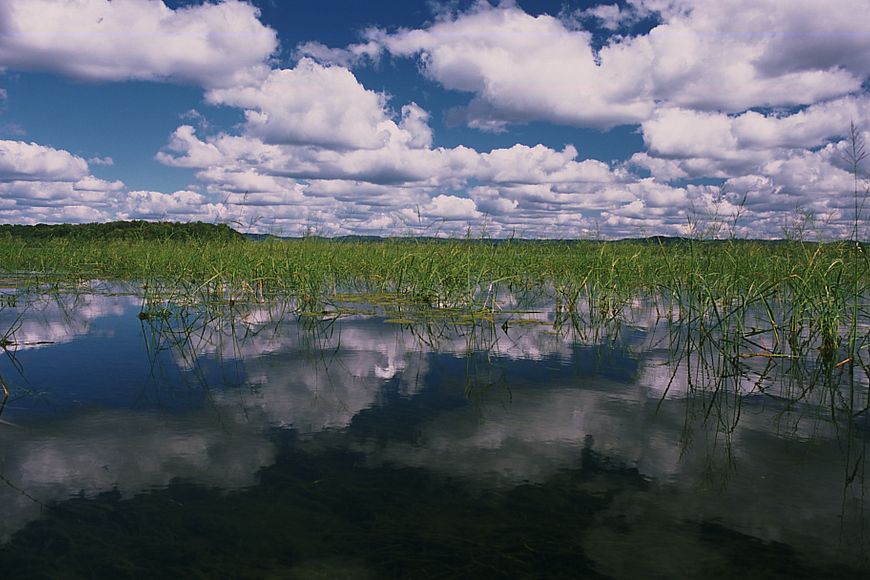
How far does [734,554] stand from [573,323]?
461 cm

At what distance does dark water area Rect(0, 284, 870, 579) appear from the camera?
164 centimetres

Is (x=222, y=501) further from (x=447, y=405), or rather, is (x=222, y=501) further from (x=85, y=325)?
(x=85, y=325)

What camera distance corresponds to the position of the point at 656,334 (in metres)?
5.67

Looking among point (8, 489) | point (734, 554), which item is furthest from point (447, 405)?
point (8, 489)

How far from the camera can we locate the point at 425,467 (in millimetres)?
2246

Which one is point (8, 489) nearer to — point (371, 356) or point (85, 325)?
point (371, 356)

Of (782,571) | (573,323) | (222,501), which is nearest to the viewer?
(782,571)

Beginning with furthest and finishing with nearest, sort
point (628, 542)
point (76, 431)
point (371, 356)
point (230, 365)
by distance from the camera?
1. point (371, 356)
2. point (230, 365)
3. point (76, 431)
4. point (628, 542)

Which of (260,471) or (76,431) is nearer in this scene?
(260,471)

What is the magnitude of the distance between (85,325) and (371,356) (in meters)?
3.21

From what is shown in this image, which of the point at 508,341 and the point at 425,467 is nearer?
the point at 425,467

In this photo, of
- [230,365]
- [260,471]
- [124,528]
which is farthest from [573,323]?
[124,528]

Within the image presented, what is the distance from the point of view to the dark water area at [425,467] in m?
1.64

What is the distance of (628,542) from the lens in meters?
1.73
